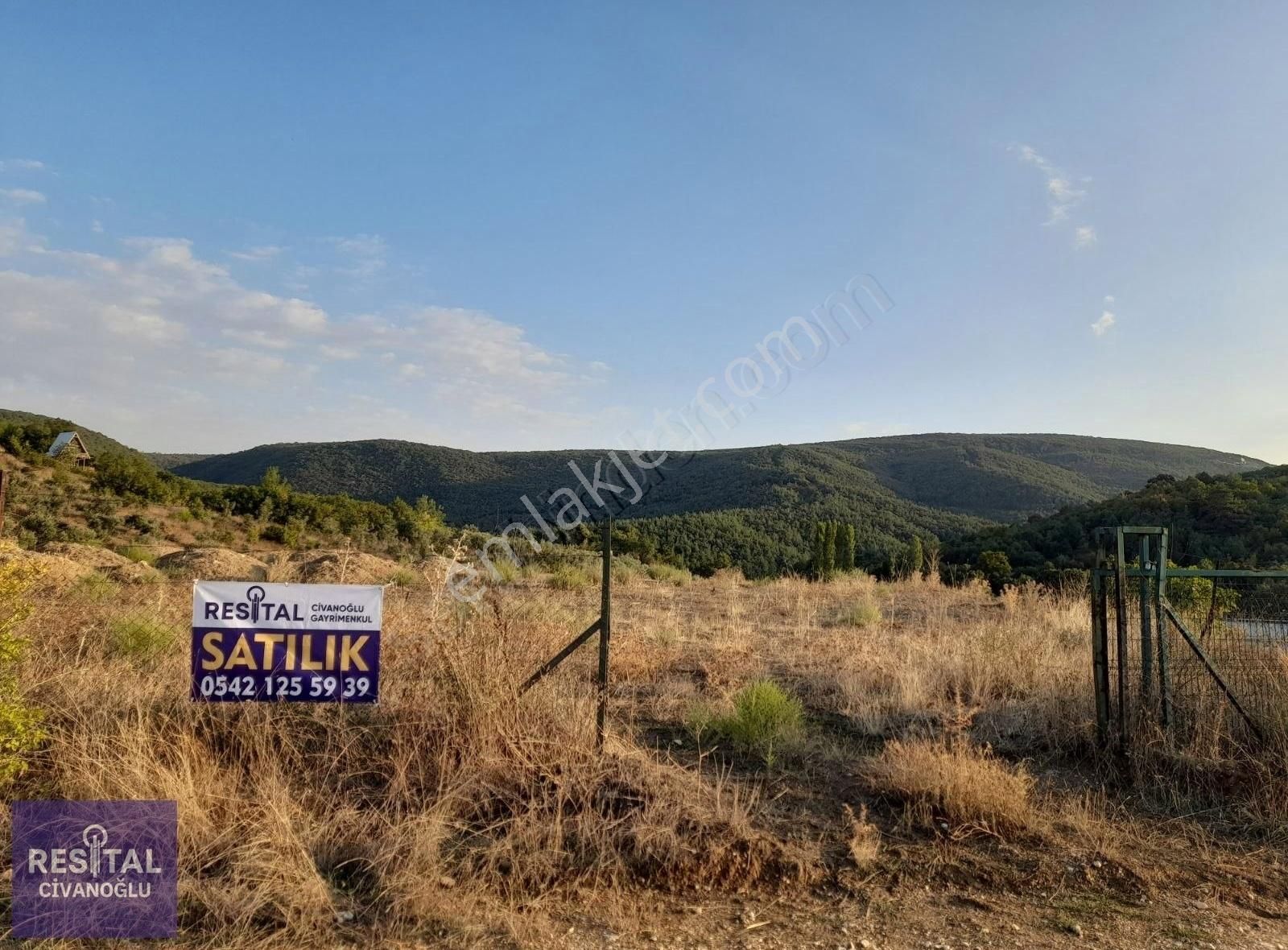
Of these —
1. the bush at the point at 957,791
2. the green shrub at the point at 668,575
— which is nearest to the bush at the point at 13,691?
the bush at the point at 957,791

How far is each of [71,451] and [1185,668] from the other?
106 feet

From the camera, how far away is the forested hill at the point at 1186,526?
865 inches

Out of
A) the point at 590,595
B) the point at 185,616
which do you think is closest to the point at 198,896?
the point at 185,616

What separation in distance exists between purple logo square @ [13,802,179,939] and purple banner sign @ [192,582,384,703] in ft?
2.74

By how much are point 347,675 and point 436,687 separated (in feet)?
1.85

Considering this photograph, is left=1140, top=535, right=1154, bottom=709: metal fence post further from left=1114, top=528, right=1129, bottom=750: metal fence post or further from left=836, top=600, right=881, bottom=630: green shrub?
left=836, top=600, right=881, bottom=630: green shrub

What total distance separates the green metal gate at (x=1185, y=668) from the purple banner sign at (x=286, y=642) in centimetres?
520

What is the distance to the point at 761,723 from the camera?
6039 millimetres

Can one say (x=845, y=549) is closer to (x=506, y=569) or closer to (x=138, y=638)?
(x=506, y=569)

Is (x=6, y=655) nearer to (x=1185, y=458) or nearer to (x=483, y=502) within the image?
(x=483, y=502)

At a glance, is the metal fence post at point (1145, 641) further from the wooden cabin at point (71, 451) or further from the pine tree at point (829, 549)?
the wooden cabin at point (71, 451)

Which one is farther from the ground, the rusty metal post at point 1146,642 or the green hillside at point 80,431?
the green hillside at point 80,431

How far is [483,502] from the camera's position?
2373 inches

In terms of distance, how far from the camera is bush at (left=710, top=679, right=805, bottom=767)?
5.91 meters
